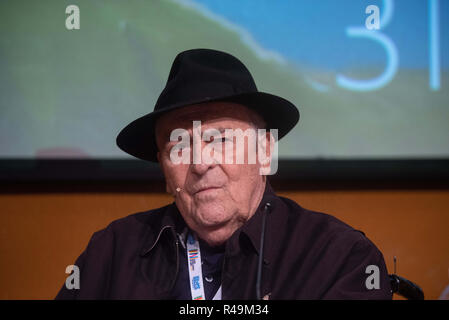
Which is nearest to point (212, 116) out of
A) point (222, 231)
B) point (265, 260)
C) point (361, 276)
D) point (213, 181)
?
point (213, 181)

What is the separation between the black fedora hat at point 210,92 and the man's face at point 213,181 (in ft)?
0.13

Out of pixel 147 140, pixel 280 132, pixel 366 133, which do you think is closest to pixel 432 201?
pixel 366 133

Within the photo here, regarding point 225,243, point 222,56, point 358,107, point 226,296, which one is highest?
point 222,56

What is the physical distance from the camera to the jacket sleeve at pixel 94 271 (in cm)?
129

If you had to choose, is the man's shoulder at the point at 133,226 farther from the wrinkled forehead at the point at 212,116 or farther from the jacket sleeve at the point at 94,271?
the wrinkled forehead at the point at 212,116

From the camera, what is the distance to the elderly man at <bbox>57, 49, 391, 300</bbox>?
45.2 inches

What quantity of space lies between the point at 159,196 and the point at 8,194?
0.70 m

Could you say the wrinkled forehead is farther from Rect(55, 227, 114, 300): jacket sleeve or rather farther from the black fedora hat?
Rect(55, 227, 114, 300): jacket sleeve

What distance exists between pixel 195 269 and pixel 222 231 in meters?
0.15

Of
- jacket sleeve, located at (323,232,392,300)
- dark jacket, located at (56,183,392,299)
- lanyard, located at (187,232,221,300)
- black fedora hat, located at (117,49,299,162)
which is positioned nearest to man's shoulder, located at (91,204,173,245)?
dark jacket, located at (56,183,392,299)

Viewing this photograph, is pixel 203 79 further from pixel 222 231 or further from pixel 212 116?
pixel 222 231

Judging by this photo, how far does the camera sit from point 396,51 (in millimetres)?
1899

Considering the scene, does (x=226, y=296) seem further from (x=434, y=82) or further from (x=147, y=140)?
(x=434, y=82)

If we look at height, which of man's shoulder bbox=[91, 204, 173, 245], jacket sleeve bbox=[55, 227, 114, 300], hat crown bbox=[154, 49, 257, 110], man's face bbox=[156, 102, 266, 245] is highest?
hat crown bbox=[154, 49, 257, 110]
